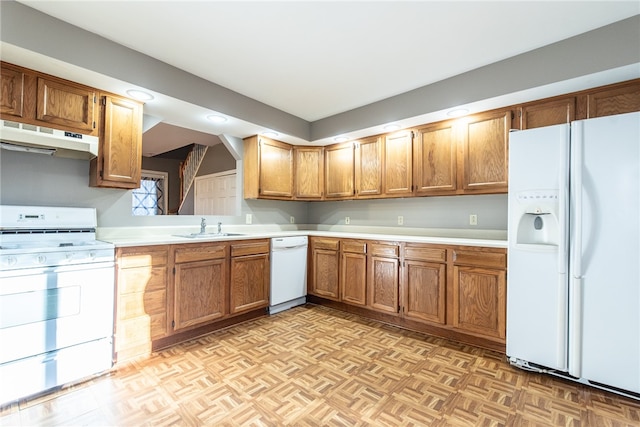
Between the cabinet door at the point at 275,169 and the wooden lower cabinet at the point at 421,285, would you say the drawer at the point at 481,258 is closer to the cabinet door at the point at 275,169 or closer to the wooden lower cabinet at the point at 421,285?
the wooden lower cabinet at the point at 421,285

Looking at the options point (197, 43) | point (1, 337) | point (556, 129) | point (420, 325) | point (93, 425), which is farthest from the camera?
point (420, 325)

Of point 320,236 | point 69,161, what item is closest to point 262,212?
point 320,236

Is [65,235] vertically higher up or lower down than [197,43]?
lower down

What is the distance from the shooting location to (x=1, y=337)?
171 cm

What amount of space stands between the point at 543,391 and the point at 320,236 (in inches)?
97.8

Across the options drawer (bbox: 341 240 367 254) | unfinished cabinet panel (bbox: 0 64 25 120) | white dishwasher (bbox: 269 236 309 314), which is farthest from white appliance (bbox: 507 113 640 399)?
unfinished cabinet panel (bbox: 0 64 25 120)

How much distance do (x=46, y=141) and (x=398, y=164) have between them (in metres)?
3.14

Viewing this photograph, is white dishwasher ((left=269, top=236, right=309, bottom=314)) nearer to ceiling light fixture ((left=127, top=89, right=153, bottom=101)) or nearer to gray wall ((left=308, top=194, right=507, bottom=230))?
gray wall ((left=308, top=194, right=507, bottom=230))

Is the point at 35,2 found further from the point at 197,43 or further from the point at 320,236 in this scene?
the point at 320,236

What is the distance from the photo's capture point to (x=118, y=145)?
7.95 feet

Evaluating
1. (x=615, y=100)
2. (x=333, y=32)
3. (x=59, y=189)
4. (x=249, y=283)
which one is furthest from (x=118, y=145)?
(x=615, y=100)

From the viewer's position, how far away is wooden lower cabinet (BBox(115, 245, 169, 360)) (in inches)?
87.6

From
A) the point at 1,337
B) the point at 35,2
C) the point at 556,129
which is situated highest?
the point at 35,2

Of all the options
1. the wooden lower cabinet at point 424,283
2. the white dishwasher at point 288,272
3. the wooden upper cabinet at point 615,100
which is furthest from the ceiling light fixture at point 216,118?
the wooden upper cabinet at point 615,100
